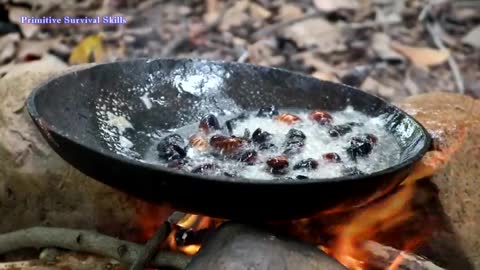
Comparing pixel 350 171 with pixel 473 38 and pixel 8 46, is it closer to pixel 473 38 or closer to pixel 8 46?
pixel 8 46

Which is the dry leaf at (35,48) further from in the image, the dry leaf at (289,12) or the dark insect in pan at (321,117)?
the dark insect in pan at (321,117)

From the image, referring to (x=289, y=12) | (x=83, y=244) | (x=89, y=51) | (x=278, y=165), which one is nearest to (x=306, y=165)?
A: (x=278, y=165)

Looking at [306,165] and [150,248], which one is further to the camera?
[150,248]

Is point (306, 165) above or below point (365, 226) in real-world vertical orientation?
above

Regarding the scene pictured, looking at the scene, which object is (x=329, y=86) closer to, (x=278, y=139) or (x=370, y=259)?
(x=278, y=139)

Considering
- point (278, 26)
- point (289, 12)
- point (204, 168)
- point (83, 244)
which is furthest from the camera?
point (289, 12)

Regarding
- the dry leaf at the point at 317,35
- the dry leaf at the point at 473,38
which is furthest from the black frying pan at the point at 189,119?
the dry leaf at the point at 473,38
